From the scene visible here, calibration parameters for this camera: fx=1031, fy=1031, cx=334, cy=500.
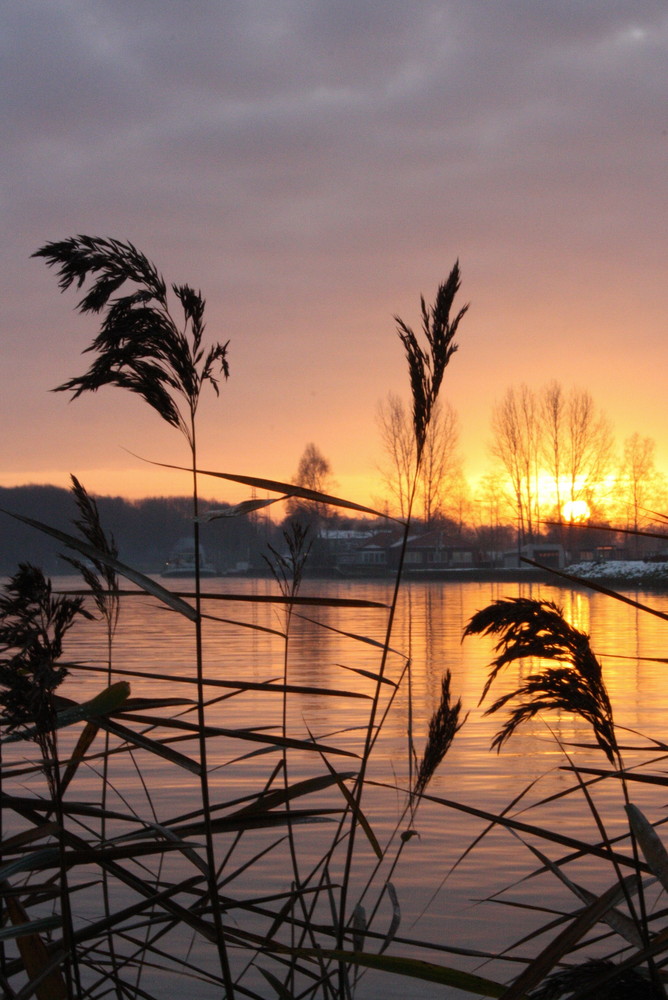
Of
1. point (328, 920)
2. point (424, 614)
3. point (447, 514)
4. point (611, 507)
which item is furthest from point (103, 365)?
point (447, 514)

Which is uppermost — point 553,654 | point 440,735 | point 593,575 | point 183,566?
point 553,654

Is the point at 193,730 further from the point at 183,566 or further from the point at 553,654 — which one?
the point at 183,566

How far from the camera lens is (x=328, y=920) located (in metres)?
4.32

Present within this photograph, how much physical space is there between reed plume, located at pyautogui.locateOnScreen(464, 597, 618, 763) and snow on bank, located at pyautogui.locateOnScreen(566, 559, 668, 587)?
48822 millimetres

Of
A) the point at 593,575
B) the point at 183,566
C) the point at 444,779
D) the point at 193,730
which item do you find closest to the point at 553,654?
the point at 193,730

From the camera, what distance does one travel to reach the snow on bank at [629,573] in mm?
53594

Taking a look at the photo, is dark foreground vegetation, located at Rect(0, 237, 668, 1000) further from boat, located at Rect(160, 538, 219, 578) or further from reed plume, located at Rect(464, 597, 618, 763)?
boat, located at Rect(160, 538, 219, 578)

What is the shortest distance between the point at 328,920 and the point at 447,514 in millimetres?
93741

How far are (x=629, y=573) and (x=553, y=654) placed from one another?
6054 centimetres

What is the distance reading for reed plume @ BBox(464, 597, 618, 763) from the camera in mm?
1665

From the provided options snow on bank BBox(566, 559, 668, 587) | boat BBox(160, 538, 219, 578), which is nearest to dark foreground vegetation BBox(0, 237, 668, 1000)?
snow on bank BBox(566, 559, 668, 587)

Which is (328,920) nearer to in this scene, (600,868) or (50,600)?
(600,868)

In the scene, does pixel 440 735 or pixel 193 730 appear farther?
pixel 440 735

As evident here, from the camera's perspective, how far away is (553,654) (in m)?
1.75
